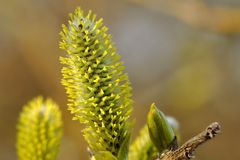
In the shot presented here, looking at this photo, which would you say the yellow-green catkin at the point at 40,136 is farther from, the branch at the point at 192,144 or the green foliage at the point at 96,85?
the branch at the point at 192,144

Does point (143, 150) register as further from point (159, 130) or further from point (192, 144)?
point (192, 144)

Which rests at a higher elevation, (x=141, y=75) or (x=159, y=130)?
(x=141, y=75)

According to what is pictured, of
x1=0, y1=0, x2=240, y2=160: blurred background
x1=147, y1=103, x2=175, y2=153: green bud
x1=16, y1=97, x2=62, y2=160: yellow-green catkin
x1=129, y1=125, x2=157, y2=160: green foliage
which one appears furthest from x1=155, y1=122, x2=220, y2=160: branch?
x1=0, y1=0, x2=240, y2=160: blurred background

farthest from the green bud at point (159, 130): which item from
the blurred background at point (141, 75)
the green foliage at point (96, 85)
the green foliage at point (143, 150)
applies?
the blurred background at point (141, 75)

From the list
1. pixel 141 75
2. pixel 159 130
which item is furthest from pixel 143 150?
pixel 141 75

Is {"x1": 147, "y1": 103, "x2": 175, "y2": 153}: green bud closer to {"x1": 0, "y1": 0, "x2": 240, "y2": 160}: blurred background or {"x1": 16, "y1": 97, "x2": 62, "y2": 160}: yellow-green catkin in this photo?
{"x1": 16, "y1": 97, "x2": 62, "y2": 160}: yellow-green catkin
